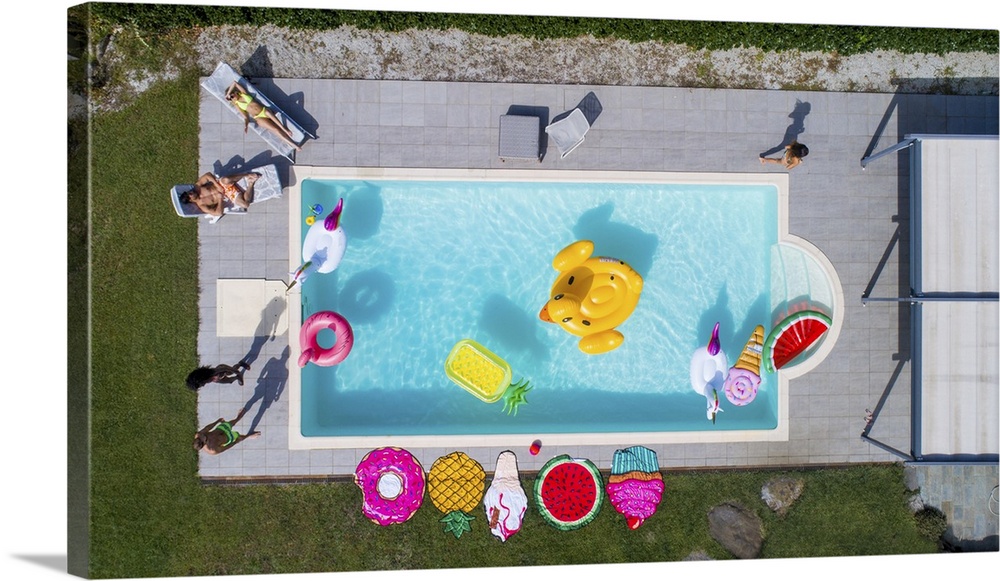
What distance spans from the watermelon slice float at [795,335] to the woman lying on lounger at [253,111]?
9.62 meters

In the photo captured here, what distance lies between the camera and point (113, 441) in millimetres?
9430

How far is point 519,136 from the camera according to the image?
374 inches

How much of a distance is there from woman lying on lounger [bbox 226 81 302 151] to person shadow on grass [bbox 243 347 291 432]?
150 inches

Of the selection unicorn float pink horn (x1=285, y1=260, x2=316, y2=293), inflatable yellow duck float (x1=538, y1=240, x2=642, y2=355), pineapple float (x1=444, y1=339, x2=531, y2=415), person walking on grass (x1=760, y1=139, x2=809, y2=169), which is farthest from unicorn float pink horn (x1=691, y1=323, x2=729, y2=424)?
unicorn float pink horn (x1=285, y1=260, x2=316, y2=293)

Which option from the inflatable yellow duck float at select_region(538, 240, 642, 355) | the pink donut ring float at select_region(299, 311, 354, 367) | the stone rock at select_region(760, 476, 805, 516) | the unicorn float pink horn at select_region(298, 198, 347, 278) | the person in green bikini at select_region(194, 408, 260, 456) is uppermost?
the unicorn float pink horn at select_region(298, 198, 347, 278)

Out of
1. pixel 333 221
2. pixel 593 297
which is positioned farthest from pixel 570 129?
pixel 333 221

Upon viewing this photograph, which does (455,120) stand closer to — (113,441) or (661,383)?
(661,383)

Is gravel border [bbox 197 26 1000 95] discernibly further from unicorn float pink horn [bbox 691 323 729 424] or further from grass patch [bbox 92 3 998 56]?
unicorn float pink horn [bbox 691 323 729 424]

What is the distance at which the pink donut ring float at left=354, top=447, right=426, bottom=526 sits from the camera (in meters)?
9.57

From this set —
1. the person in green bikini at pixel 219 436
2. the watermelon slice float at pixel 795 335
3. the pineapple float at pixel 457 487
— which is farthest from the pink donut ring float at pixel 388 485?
the watermelon slice float at pixel 795 335

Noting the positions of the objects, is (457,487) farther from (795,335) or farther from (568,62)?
(568,62)

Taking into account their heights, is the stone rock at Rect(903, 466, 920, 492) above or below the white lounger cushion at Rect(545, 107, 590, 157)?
below

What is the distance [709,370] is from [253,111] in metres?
9.28

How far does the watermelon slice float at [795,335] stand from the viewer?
1007 centimetres
